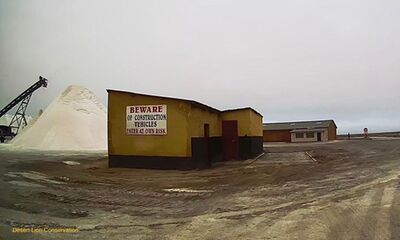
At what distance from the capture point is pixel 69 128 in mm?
41875

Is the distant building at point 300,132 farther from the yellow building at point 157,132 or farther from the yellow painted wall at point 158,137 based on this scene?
the yellow painted wall at point 158,137

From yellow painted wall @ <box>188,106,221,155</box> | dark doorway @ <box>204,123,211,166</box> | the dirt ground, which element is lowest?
the dirt ground

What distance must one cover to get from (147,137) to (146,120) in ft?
2.96

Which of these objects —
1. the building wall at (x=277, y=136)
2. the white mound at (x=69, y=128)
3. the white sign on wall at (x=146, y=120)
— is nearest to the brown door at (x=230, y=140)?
the white sign on wall at (x=146, y=120)

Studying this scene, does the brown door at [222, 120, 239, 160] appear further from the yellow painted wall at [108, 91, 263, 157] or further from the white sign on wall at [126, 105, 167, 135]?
the white sign on wall at [126, 105, 167, 135]

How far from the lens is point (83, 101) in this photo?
4869 centimetres

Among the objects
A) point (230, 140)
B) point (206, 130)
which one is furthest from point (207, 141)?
point (230, 140)

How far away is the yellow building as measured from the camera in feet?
60.6

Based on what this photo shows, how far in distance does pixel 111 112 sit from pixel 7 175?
745cm

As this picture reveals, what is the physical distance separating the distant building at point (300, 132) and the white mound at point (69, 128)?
34.4 metres

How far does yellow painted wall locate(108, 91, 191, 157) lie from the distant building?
5044cm

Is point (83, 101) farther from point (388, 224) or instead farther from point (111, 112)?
point (388, 224)

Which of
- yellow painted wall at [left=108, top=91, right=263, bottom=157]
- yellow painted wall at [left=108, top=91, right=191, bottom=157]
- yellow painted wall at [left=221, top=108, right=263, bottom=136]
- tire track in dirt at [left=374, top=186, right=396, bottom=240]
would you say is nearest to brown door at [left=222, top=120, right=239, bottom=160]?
yellow painted wall at [left=221, top=108, right=263, bottom=136]

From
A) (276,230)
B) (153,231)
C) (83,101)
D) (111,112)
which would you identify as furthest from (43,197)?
(83,101)
